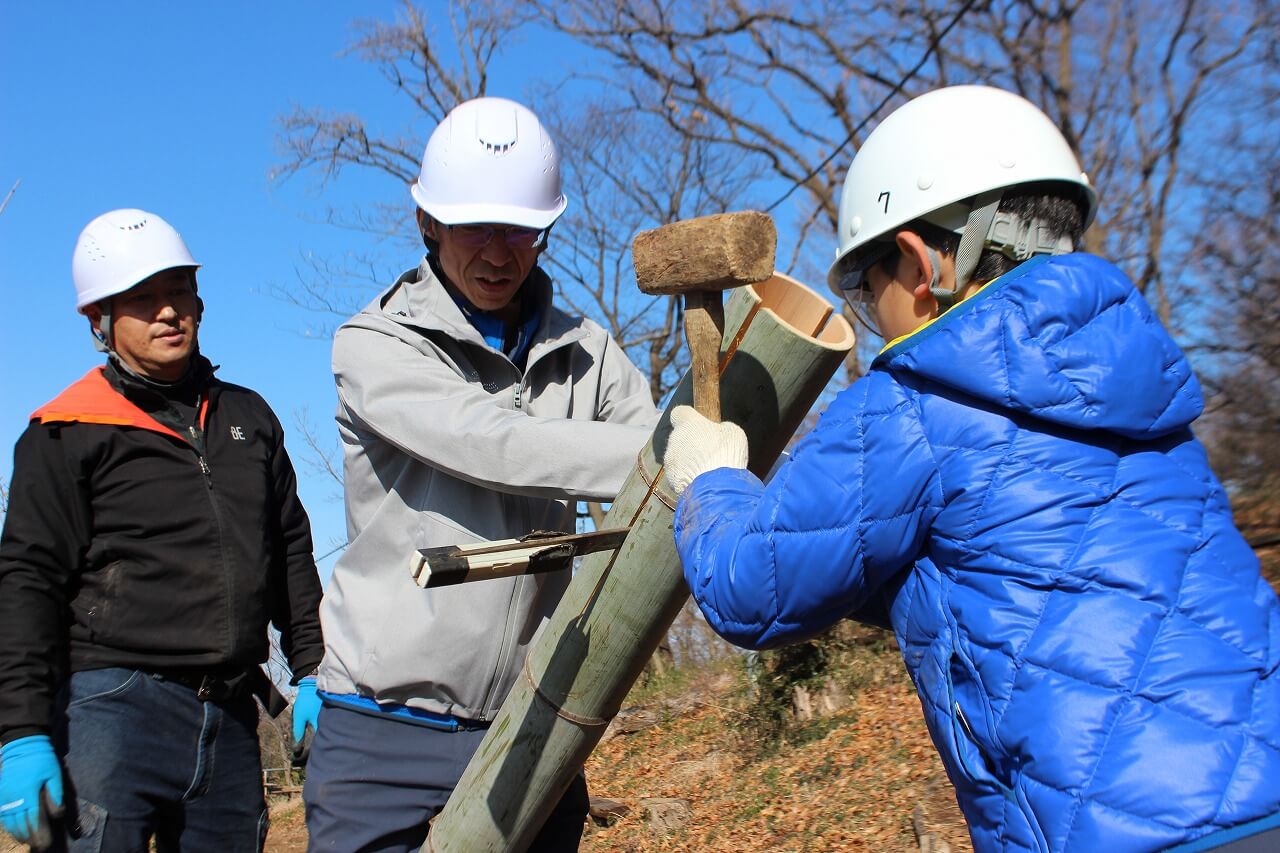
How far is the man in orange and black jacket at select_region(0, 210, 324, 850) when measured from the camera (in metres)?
3.19

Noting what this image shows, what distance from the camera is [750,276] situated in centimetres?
195

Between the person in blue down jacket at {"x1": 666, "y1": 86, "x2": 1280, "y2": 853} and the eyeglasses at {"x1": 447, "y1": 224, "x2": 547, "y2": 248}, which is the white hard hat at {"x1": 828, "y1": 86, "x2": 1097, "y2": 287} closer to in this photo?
the person in blue down jacket at {"x1": 666, "y1": 86, "x2": 1280, "y2": 853}

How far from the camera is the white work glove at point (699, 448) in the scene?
79.7 inches

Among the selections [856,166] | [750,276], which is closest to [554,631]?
[750,276]

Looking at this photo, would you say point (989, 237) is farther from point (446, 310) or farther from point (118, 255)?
point (118, 255)

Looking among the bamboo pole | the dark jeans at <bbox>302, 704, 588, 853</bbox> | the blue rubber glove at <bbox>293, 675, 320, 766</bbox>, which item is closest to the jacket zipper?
the blue rubber glove at <bbox>293, 675, 320, 766</bbox>

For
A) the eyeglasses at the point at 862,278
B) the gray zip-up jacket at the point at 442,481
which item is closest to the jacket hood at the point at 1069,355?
the eyeglasses at the point at 862,278

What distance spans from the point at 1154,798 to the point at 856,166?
1.15 metres

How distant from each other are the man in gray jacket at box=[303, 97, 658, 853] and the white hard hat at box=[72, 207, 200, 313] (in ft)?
3.96

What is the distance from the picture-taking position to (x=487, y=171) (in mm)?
2773

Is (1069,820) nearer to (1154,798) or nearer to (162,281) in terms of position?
(1154,798)

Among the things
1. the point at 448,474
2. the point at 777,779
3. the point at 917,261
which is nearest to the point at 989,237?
the point at 917,261

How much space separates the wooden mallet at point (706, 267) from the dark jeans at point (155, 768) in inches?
85.2

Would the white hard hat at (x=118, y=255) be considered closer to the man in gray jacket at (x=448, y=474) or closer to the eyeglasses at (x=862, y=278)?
the man in gray jacket at (x=448, y=474)
